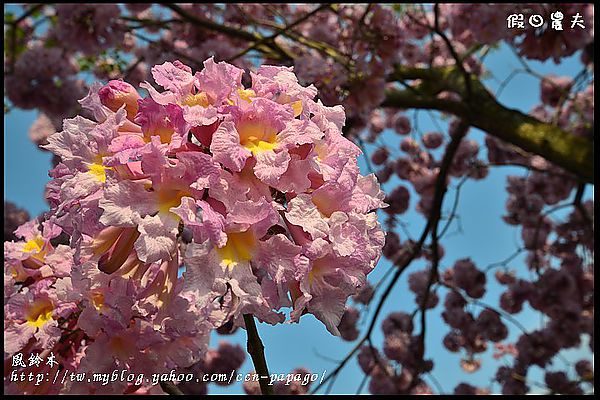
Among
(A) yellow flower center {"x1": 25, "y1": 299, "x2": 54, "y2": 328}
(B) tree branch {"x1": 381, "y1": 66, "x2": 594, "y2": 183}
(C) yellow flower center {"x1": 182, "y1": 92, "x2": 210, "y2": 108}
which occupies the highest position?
(B) tree branch {"x1": 381, "y1": 66, "x2": 594, "y2": 183}

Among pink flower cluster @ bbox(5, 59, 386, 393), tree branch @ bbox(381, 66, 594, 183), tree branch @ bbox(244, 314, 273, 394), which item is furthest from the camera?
tree branch @ bbox(381, 66, 594, 183)

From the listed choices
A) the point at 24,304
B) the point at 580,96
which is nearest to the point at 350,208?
the point at 24,304

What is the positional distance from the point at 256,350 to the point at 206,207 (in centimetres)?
24

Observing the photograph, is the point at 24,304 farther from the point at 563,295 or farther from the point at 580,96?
the point at 580,96

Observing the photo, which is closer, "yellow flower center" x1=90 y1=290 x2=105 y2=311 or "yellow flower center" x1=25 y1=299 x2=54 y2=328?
"yellow flower center" x1=90 y1=290 x2=105 y2=311

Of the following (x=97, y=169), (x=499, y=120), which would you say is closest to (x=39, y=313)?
(x=97, y=169)

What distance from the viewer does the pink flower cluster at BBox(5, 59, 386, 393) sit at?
699 mm

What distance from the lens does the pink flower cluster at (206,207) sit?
0.70 metres

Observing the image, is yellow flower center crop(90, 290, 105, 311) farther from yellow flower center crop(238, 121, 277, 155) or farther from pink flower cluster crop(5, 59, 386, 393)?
yellow flower center crop(238, 121, 277, 155)

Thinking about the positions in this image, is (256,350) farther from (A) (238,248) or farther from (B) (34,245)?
(B) (34,245)

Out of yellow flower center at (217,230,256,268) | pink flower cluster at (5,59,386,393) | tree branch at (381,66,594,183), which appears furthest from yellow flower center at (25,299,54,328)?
tree branch at (381,66,594,183)

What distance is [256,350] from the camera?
81cm

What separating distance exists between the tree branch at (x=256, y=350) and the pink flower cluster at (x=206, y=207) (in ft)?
0.04

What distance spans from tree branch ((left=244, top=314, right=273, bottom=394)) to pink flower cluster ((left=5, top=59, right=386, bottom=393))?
0.01m
